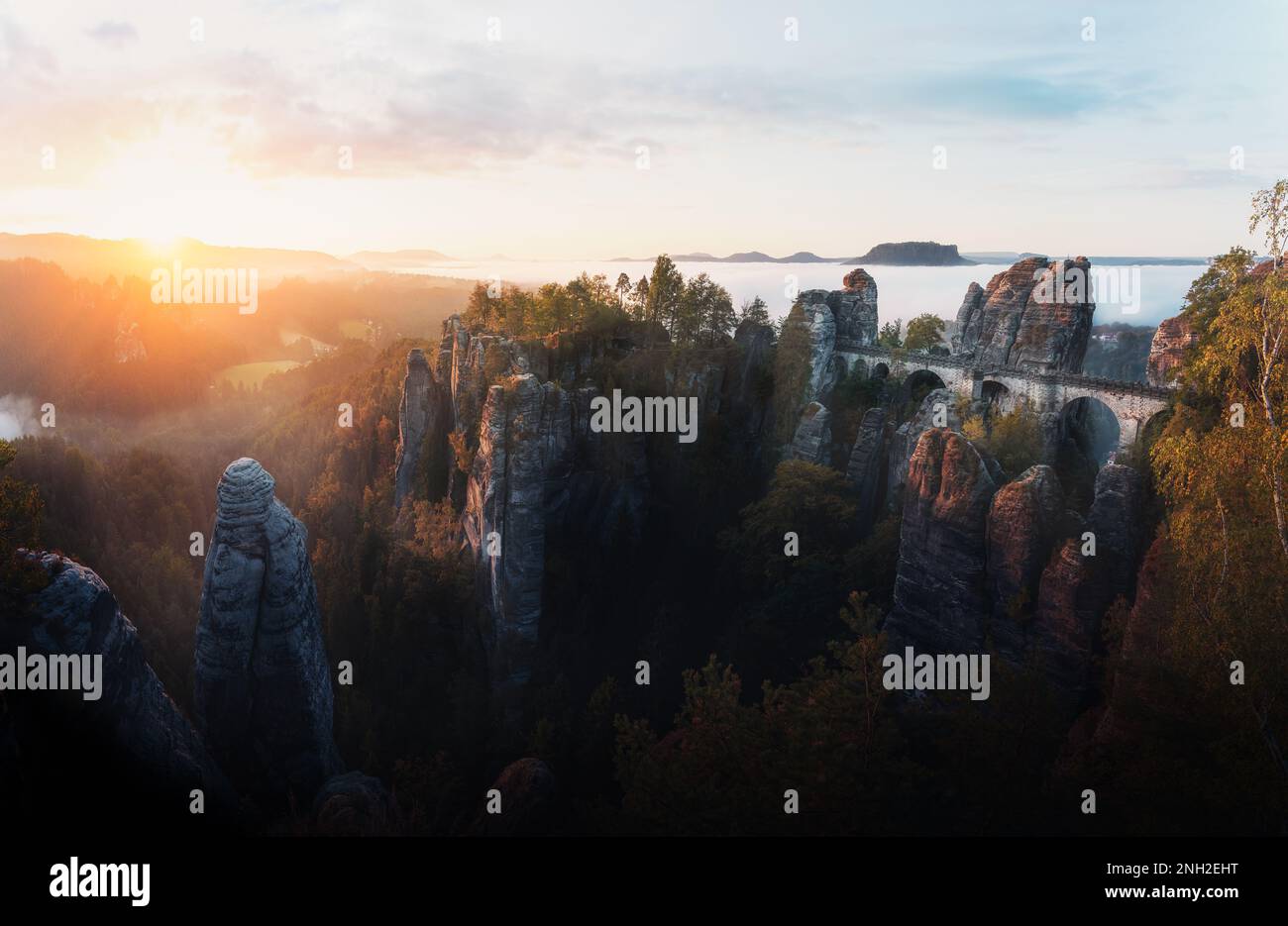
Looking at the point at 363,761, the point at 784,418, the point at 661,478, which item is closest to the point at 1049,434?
the point at 784,418

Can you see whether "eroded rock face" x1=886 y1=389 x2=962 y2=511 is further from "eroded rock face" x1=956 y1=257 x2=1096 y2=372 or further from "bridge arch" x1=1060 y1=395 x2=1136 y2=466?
"eroded rock face" x1=956 y1=257 x2=1096 y2=372

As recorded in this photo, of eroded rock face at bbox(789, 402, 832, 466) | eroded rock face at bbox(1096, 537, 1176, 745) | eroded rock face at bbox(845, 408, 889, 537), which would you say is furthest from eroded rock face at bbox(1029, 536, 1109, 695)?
eroded rock face at bbox(789, 402, 832, 466)

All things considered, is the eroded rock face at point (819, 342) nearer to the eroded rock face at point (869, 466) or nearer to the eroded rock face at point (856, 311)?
the eroded rock face at point (856, 311)

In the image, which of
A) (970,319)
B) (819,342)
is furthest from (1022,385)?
(819,342)

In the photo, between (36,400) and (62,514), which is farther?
(36,400)
